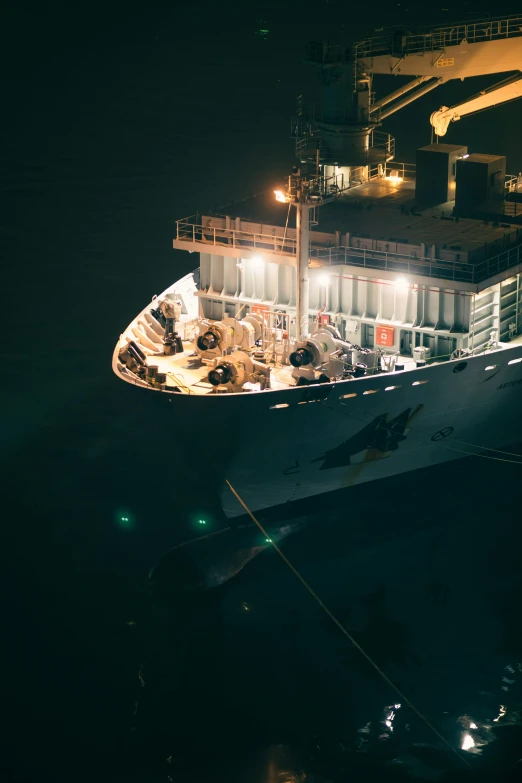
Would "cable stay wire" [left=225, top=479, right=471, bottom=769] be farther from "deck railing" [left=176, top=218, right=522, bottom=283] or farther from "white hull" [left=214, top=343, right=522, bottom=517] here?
"deck railing" [left=176, top=218, right=522, bottom=283]

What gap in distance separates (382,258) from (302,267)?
3.16 metres

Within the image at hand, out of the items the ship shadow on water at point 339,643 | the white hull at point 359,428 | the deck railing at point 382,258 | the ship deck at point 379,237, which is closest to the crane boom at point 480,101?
the ship deck at point 379,237

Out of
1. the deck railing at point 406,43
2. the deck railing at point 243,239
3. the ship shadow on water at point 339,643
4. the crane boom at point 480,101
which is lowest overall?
the ship shadow on water at point 339,643

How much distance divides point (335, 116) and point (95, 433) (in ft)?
48.3

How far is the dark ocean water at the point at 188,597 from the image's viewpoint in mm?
31094

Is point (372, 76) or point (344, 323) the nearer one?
point (344, 323)

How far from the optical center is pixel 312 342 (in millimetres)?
39844

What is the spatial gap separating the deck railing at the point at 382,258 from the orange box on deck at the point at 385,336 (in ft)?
6.44

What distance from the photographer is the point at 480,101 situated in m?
50.6

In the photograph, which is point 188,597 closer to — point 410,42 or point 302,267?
point 302,267

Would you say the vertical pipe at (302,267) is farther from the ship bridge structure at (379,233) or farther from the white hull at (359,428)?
the white hull at (359,428)

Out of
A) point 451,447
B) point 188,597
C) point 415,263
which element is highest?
point 415,263

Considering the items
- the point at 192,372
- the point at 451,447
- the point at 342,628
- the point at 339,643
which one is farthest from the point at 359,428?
the point at 339,643

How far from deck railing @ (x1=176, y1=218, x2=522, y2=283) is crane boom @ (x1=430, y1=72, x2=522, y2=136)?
26.0 ft
